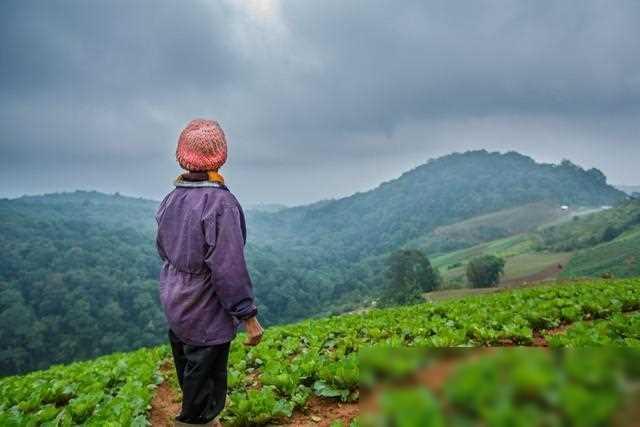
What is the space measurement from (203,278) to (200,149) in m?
1.18

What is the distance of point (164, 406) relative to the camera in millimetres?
7066

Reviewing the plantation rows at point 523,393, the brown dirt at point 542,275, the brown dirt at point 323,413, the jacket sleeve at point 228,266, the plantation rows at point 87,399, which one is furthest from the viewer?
the brown dirt at point 542,275

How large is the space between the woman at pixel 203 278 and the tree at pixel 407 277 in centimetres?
8806

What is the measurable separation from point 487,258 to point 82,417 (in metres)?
99.5

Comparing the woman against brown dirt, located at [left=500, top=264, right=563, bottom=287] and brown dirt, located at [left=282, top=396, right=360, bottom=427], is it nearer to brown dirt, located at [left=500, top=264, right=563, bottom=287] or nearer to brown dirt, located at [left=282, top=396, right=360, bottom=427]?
brown dirt, located at [left=282, top=396, right=360, bottom=427]

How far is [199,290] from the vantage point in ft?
13.2

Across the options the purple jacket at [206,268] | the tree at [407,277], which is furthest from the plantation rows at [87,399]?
the tree at [407,277]

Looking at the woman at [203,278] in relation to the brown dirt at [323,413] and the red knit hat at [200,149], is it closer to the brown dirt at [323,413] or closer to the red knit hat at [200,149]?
the red knit hat at [200,149]

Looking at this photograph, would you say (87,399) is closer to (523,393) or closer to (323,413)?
(323,413)

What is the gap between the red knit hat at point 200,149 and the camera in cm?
431

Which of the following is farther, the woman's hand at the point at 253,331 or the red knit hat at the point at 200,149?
the red knit hat at the point at 200,149

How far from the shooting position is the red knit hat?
4309 millimetres

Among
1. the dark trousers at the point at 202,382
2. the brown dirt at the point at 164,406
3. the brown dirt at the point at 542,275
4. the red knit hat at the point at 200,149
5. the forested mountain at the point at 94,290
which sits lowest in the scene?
the forested mountain at the point at 94,290

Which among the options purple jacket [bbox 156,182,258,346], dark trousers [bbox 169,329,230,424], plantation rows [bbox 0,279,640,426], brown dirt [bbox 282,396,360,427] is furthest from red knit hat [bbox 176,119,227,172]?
brown dirt [bbox 282,396,360,427]
